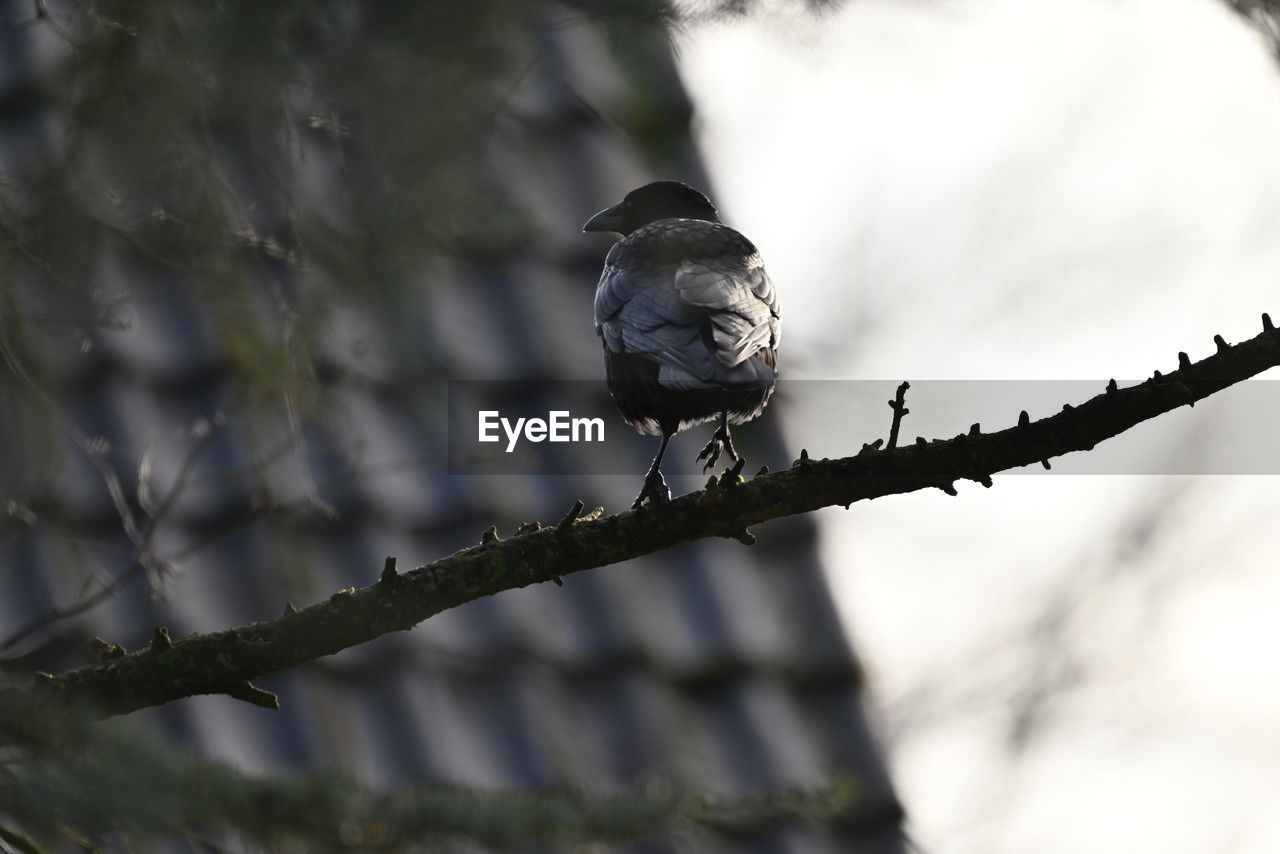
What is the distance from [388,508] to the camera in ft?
13.2

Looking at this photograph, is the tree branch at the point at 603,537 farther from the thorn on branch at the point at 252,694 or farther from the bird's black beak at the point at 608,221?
the bird's black beak at the point at 608,221

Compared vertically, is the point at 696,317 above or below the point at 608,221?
below

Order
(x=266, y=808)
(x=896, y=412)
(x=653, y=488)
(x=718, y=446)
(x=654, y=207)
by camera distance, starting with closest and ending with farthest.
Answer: (x=266, y=808), (x=896, y=412), (x=653, y=488), (x=718, y=446), (x=654, y=207)

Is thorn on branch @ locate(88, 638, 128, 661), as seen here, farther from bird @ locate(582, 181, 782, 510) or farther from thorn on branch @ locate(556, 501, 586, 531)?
bird @ locate(582, 181, 782, 510)

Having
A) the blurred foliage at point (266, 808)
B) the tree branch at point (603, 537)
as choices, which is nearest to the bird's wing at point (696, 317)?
the tree branch at point (603, 537)

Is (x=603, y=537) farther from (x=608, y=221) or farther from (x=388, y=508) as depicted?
(x=388, y=508)

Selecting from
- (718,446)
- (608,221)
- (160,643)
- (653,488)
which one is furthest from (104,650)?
(608,221)

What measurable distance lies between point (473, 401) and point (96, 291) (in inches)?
56.8

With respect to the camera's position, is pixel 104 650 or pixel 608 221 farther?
pixel 608 221

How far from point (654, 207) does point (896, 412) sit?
206 cm

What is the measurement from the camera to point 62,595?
11.5 ft

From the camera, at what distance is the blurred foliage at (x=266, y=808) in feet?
4.53

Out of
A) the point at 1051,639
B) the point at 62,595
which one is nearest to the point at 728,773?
the point at 1051,639

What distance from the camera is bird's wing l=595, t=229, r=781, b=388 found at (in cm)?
248
